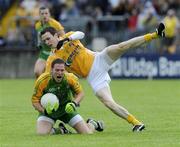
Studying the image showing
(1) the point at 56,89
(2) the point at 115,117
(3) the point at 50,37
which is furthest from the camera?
(2) the point at 115,117

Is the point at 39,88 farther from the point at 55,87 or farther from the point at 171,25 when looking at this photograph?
the point at 171,25

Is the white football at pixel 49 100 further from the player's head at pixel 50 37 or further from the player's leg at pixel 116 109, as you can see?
the player's head at pixel 50 37

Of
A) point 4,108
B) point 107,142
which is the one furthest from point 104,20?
point 107,142

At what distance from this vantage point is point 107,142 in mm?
12828

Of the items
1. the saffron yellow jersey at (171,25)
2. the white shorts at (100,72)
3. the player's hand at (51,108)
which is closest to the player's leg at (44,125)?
the player's hand at (51,108)

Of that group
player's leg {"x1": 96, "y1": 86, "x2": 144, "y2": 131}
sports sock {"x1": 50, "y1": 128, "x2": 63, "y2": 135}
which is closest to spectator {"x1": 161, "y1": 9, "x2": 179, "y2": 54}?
player's leg {"x1": 96, "y1": 86, "x2": 144, "y2": 131}

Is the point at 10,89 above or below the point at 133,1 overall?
below

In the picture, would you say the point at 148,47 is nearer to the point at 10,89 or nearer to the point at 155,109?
the point at 10,89

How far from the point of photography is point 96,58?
15406mm

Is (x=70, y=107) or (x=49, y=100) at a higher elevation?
(x=49, y=100)

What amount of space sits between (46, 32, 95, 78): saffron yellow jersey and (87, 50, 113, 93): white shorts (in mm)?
103

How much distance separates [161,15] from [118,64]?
2.84 metres

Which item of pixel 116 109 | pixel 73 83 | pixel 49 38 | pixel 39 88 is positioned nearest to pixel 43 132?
pixel 39 88

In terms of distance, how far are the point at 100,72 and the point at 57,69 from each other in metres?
1.70
